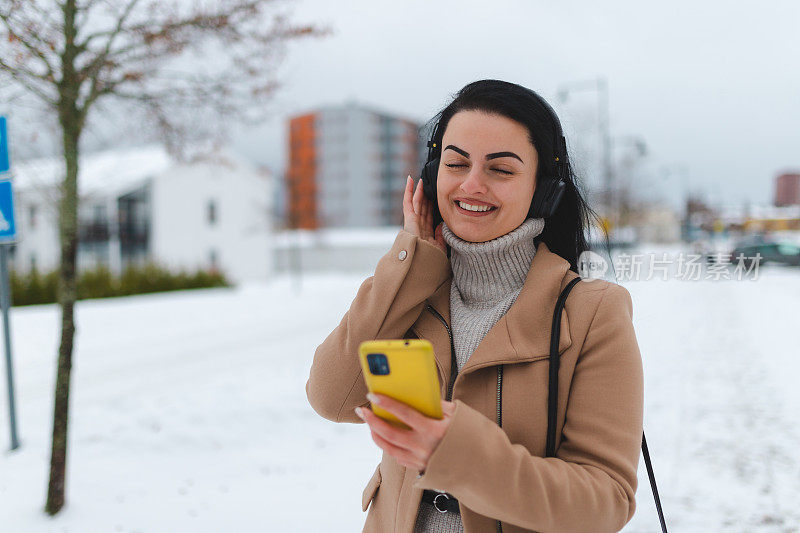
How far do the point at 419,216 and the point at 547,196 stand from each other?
381 millimetres

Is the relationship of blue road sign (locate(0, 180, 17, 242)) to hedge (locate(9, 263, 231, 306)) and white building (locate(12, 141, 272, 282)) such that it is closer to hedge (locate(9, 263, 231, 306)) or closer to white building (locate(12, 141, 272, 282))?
hedge (locate(9, 263, 231, 306))

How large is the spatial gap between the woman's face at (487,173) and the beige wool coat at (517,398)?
148mm

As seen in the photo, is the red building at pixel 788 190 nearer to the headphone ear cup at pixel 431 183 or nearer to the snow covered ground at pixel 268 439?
the snow covered ground at pixel 268 439

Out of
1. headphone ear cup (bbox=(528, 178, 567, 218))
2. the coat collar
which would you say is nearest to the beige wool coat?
the coat collar

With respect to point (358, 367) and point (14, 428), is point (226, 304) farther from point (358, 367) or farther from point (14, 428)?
point (358, 367)

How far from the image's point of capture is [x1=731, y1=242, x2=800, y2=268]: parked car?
26812 millimetres

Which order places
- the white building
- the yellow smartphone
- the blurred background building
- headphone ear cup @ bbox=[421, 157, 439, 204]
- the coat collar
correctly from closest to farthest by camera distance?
the yellow smartphone
the coat collar
headphone ear cup @ bbox=[421, 157, 439, 204]
the white building
the blurred background building

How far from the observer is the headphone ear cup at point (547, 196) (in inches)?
59.0

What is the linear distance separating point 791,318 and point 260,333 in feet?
36.1

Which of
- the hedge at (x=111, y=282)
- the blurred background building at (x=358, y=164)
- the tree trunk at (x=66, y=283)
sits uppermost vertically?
the blurred background building at (x=358, y=164)

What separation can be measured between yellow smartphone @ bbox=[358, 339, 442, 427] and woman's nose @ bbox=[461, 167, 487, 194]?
0.56 m

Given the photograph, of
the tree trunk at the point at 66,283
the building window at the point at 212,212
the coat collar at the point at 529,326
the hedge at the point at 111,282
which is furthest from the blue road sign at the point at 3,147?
the building window at the point at 212,212

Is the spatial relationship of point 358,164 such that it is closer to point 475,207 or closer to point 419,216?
point 419,216

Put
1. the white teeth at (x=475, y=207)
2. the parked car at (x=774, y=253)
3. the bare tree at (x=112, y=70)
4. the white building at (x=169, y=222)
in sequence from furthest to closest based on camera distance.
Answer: the white building at (x=169, y=222), the parked car at (x=774, y=253), the bare tree at (x=112, y=70), the white teeth at (x=475, y=207)
